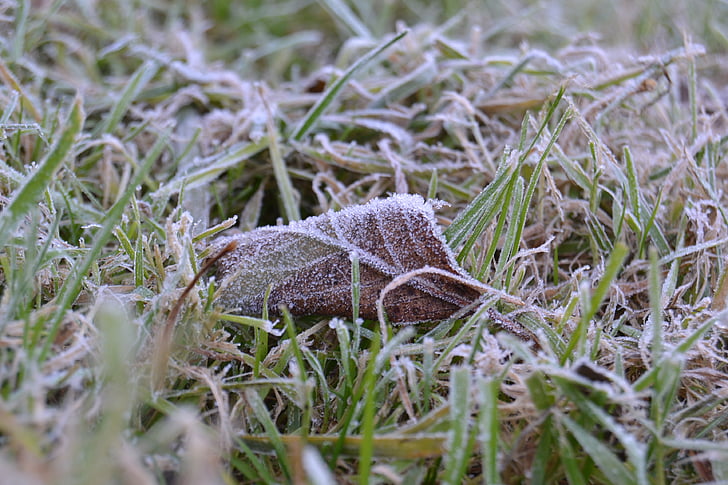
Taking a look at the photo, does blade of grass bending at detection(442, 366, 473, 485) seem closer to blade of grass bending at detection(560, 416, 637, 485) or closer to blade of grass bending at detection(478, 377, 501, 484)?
blade of grass bending at detection(478, 377, 501, 484)

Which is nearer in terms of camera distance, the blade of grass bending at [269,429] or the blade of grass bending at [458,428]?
the blade of grass bending at [458,428]

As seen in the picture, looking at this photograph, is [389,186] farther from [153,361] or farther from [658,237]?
[153,361]

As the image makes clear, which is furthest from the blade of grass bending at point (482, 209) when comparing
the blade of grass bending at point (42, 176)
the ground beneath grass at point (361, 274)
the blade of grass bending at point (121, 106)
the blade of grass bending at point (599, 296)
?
the blade of grass bending at point (121, 106)

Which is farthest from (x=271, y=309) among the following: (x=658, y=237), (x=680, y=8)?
(x=680, y=8)

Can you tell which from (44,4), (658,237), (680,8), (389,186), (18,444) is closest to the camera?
(18,444)

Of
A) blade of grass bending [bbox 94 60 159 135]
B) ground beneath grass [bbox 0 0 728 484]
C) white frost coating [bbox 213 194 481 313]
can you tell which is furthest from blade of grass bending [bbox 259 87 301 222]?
blade of grass bending [bbox 94 60 159 135]

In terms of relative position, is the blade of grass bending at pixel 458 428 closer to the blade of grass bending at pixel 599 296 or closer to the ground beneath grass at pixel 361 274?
the ground beneath grass at pixel 361 274
